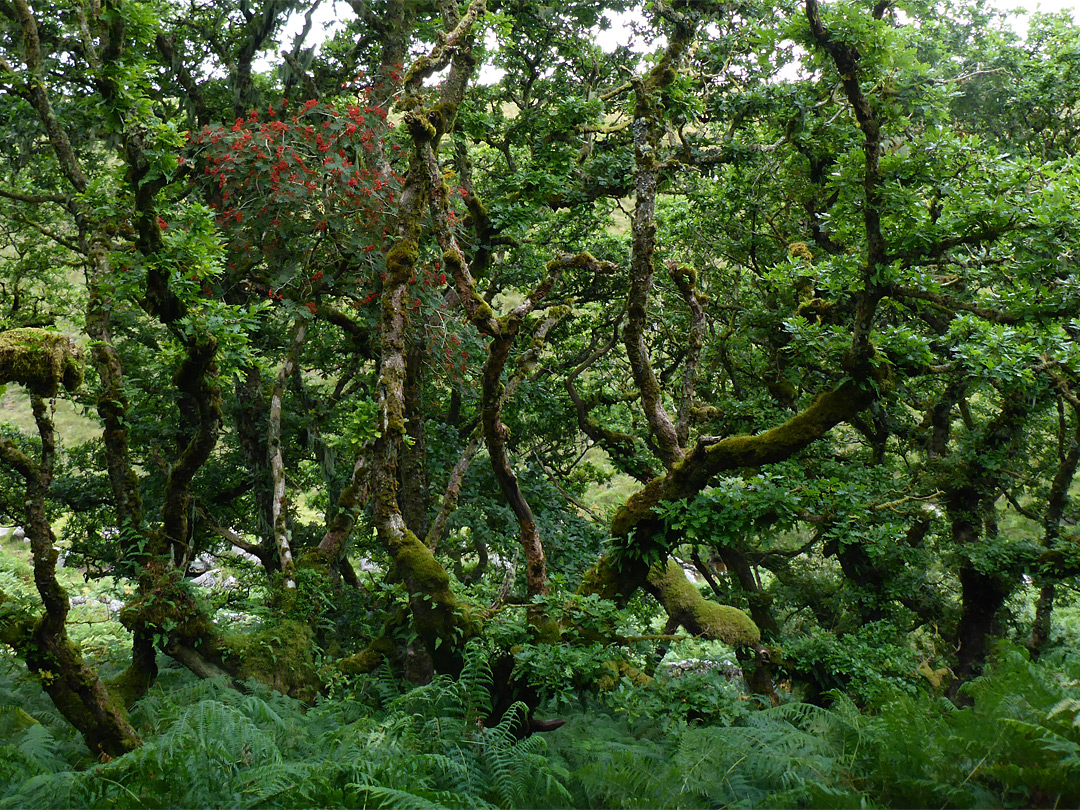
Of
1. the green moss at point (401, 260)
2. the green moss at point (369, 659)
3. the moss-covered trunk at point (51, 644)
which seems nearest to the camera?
the moss-covered trunk at point (51, 644)

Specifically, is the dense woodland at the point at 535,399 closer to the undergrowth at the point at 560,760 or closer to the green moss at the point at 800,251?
the undergrowth at the point at 560,760

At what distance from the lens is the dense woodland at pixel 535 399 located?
4773 millimetres

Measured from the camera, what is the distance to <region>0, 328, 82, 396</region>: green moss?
177 inches

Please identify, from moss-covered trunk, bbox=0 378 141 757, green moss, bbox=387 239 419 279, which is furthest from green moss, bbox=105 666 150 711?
green moss, bbox=387 239 419 279

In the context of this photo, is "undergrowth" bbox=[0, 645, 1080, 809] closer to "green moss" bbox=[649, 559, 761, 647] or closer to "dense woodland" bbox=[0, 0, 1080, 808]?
"dense woodland" bbox=[0, 0, 1080, 808]

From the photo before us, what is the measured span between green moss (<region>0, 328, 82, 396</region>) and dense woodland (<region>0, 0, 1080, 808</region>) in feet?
0.10

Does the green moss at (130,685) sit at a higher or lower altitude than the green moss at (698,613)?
lower

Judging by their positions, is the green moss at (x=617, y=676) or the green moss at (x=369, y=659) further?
the green moss at (x=369, y=659)

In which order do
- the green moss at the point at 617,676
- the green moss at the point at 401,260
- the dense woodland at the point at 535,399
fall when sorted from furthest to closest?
the green moss at the point at 401,260 → the green moss at the point at 617,676 → the dense woodland at the point at 535,399

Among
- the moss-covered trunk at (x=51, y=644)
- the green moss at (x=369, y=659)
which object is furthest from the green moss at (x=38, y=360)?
the green moss at (x=369, y=659)

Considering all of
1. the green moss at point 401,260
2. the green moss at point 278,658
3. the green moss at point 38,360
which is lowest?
the green moss at point 278,658

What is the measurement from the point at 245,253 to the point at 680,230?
7.41 meters

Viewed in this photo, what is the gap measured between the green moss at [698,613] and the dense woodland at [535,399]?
5 cm

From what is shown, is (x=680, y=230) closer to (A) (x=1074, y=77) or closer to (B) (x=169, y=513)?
(A) (x=1074, y=77)
